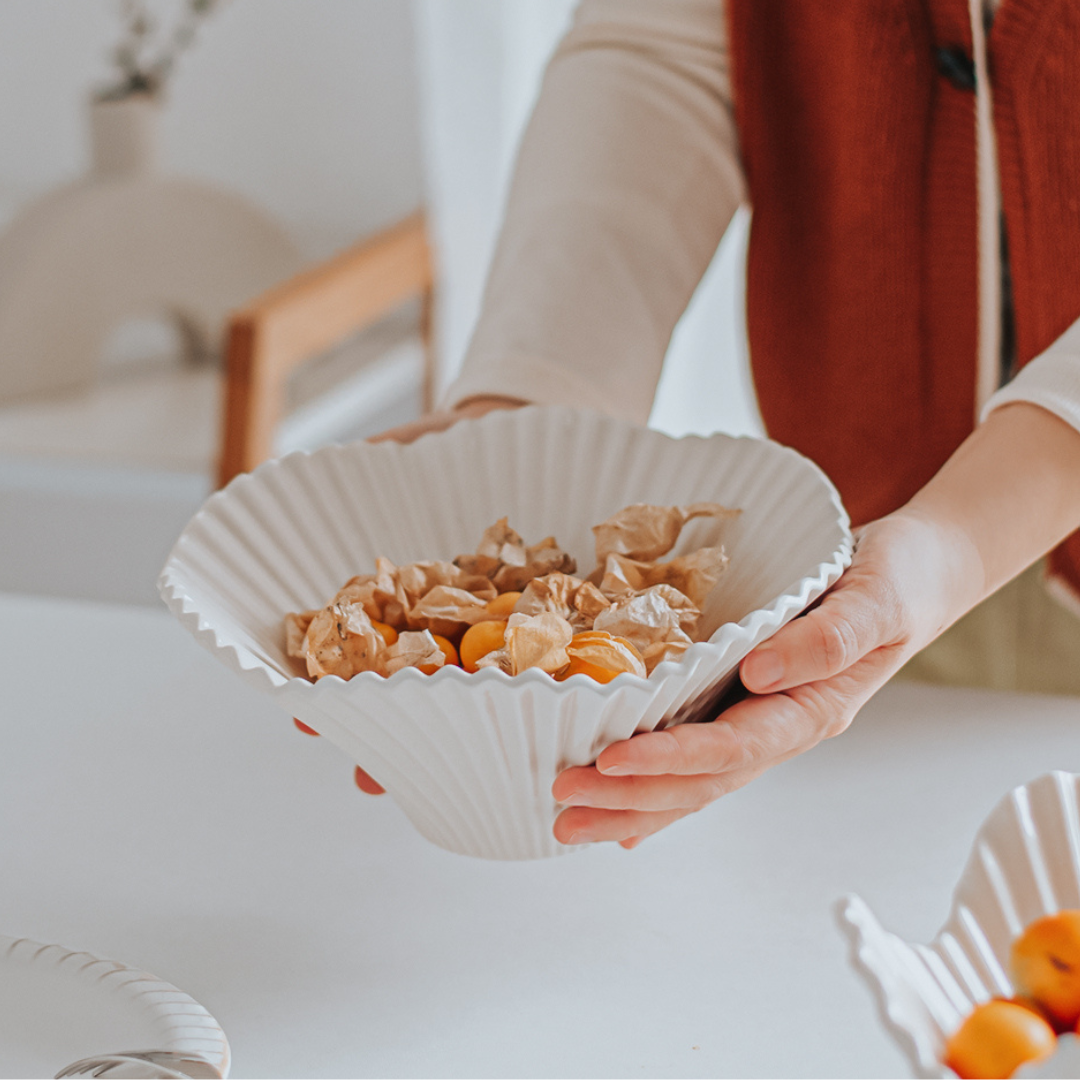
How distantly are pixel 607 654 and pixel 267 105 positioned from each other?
217cm

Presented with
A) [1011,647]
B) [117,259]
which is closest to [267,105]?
[117,259]

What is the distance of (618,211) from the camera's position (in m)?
0.72

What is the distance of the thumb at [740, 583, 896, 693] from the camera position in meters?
0.43

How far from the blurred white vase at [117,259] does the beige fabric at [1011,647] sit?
1.50 metres

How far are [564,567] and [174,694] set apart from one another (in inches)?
10.3

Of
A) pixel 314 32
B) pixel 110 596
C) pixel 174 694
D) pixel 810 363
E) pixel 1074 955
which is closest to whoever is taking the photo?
pixel 1074 955

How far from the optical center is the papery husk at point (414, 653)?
43cm

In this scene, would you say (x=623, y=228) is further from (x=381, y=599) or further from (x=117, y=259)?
(x=117, y=259)

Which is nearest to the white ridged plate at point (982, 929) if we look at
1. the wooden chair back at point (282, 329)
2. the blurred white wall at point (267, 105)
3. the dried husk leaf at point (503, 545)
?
the dried husk leaf at point (503, 545)

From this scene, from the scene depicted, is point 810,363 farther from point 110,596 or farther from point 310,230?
point 310,230

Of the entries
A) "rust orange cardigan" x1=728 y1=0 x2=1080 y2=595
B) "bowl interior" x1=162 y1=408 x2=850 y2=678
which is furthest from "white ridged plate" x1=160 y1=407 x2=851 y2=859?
"rust orange cardigan" x1=728 y1=0 x2=1080 y2=595

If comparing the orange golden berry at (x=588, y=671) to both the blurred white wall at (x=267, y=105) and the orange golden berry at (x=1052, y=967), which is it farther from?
the blurred white wall at (x=267, y=105)

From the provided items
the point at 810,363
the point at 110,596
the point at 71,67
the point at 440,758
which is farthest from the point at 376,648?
the point at 71,67

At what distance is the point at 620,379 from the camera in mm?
693
